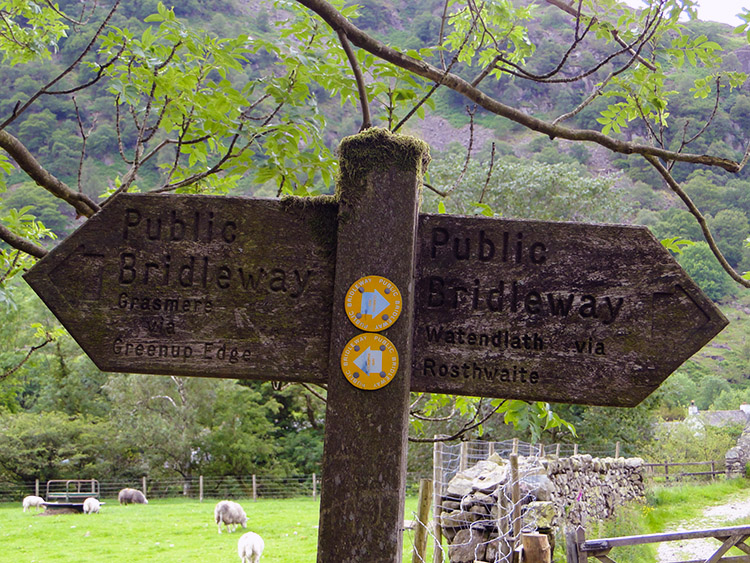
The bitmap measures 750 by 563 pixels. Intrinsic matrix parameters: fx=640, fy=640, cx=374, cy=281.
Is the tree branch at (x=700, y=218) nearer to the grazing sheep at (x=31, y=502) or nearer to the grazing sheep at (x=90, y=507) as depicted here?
the grazing sheep at (x=90, y=507)

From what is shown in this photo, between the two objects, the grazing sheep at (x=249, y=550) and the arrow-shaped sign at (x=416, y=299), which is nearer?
the arrow-shaped sign at (x=416, y=299)

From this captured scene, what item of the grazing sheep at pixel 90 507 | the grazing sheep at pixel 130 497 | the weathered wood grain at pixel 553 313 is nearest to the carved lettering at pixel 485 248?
the weathered wood grain at pixel 553 313

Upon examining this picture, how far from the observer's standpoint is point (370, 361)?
157cm

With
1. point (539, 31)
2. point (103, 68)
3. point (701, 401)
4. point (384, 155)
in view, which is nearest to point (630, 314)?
point (384, 155)

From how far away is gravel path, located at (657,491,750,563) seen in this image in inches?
475

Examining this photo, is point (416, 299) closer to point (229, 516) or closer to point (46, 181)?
point (46, 181)

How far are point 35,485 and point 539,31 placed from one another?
383 feet

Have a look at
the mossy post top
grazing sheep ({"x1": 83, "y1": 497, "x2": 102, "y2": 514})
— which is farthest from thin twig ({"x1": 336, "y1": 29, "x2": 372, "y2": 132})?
grazing sheep ({"x1": 83, "y1": 497, "x2": 102, "y2": 514})

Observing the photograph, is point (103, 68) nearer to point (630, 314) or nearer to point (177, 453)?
point (630, 314)

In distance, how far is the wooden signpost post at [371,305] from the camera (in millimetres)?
1561

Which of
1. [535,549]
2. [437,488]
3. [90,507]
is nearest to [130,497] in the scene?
[90,507]

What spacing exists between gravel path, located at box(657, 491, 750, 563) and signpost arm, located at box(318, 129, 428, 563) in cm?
1067

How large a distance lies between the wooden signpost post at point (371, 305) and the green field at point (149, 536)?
10.1 m

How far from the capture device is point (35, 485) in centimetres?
2312
